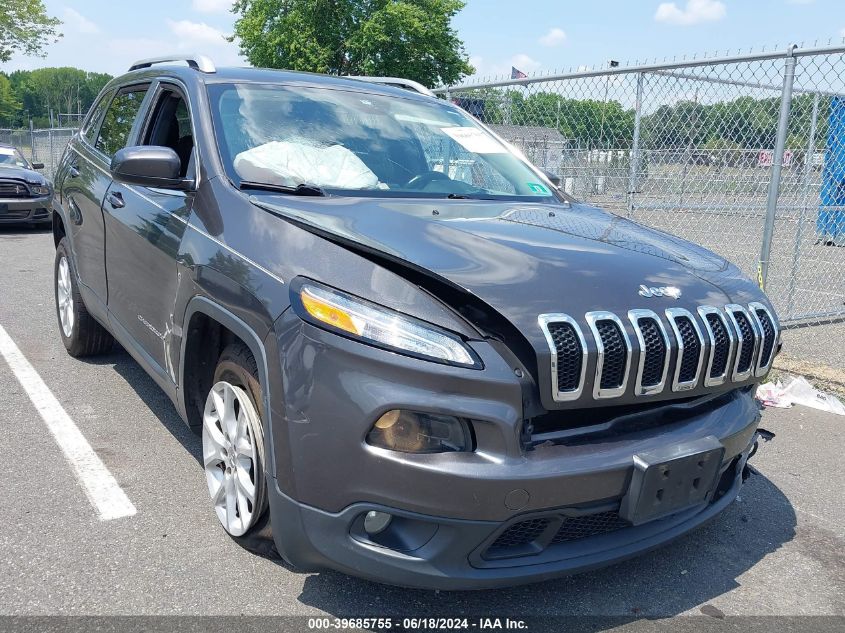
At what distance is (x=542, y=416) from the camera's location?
2.26m

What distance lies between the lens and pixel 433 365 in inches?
83.4

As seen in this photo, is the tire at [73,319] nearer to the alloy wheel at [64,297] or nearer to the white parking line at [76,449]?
the alloy wheel at [64,297]

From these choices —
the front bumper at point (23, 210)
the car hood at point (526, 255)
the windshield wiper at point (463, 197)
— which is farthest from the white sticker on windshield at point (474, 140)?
the front bumper at point (23, 210)

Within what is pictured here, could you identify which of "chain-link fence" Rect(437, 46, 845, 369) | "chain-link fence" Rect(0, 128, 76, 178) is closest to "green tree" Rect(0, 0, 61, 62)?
"chain-link fence" Rect(0, 128, 76, 178)

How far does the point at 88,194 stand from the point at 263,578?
2.77 meters

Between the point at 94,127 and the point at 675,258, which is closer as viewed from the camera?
the point at 675,258

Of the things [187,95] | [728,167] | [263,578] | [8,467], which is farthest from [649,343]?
[728,167]

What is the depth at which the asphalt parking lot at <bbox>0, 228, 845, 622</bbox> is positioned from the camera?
8.45 ft

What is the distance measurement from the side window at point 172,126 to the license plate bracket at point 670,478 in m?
2.42

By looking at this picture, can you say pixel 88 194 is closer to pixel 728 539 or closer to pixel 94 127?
pixel 94 127

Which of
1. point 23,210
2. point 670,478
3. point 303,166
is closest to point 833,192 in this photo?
point 303,166

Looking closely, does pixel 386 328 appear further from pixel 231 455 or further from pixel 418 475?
pixel 231 455

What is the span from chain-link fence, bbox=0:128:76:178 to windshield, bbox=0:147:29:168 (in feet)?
14.7

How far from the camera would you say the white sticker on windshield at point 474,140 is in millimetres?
3932
